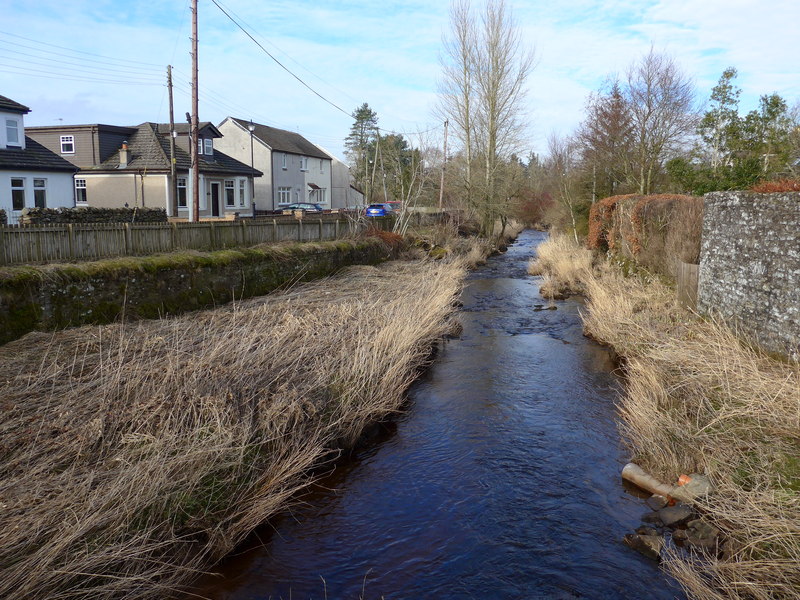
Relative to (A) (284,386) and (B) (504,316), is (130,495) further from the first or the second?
(B) (504,316)

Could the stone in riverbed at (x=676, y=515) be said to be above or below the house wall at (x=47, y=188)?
below

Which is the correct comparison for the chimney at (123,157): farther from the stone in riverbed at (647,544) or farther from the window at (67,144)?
the stone in riverbed at (647,544)

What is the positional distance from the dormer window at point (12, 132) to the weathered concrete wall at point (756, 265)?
27.1m

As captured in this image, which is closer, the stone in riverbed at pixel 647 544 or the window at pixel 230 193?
the stone in riverbed at pixel 647 544

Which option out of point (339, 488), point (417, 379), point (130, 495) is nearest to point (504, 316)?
point (417, 379)

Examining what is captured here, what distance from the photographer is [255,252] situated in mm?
15672

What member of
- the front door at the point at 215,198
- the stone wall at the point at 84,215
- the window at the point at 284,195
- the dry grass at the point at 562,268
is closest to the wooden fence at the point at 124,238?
the stone wall at the point at 84,215

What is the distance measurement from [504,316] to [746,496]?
38.5ft

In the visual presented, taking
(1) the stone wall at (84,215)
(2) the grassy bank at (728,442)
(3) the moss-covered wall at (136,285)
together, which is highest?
(1) the stone wall at (84,215)

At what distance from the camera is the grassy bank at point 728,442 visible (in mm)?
5039

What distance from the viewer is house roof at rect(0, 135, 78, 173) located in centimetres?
2566

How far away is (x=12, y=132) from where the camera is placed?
26.8m

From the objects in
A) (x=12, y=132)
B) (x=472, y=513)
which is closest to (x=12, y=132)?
(x=12, y=132)

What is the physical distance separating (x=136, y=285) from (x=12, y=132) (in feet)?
64.9
